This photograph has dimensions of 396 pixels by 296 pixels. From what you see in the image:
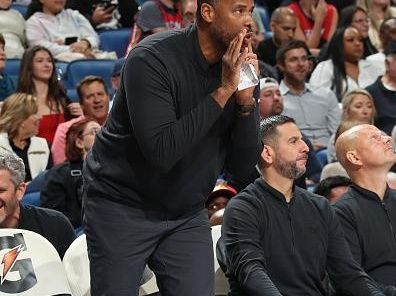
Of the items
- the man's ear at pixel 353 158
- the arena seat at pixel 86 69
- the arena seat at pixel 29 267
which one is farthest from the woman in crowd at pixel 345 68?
the arena seat at pixel 29 267

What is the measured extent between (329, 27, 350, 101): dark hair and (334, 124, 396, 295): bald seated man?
11.3 ft

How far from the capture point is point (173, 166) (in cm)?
272

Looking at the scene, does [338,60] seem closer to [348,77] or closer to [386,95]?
[348,77]

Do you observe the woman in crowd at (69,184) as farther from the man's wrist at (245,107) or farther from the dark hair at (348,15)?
the dark hair at (348,15)

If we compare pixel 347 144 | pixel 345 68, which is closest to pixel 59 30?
pixel 345 68

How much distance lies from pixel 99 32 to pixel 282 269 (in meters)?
5.30

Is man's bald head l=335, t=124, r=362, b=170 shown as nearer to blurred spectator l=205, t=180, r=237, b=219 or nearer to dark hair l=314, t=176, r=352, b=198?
dark hair l=314, t=176, r=352, b=198

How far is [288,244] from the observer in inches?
156

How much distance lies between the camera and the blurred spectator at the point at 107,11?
29.1 feet

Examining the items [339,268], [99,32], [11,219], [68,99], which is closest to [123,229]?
[11,219]

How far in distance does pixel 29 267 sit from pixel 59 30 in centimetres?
501

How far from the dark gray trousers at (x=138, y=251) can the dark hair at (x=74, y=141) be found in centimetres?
292

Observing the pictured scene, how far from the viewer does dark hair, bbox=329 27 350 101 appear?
800 centimetres

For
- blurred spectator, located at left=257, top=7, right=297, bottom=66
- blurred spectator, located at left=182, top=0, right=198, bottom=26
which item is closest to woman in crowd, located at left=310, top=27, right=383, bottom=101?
blurred spectator, located at left=257, top=7, right=297, bottom=66
